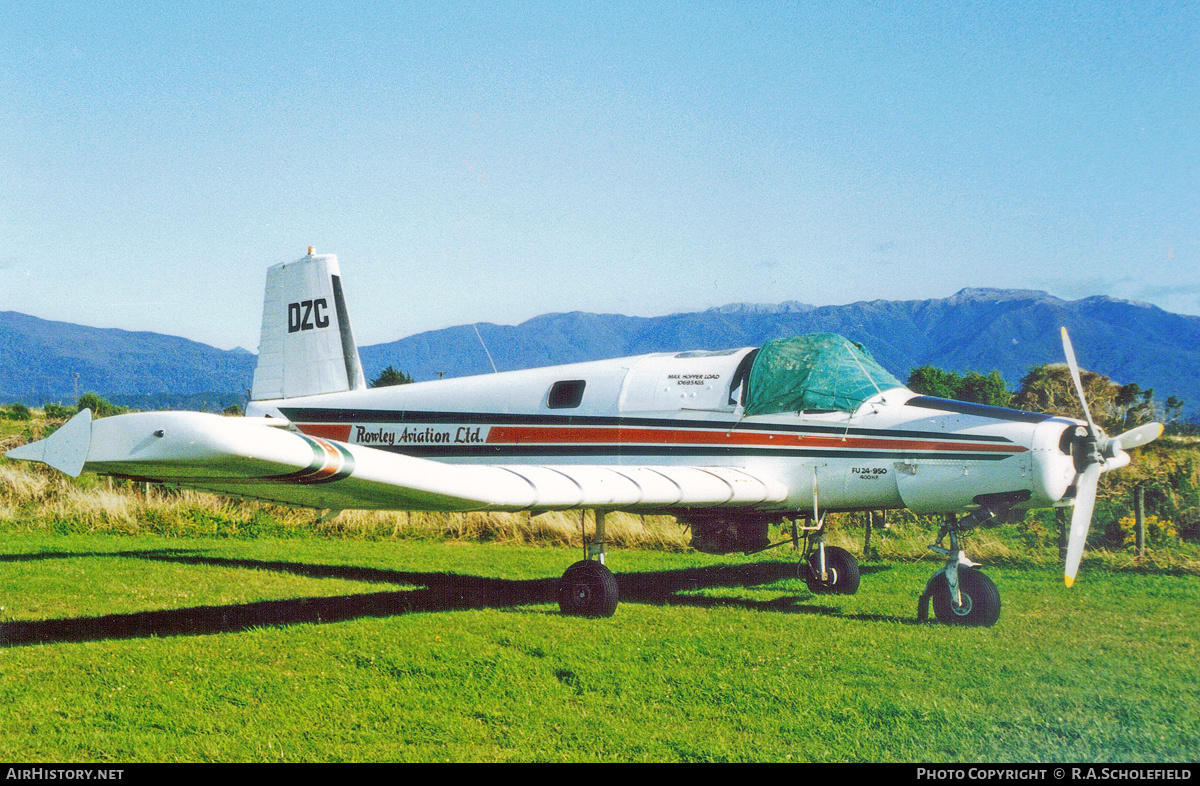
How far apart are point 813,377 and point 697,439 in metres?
1.43

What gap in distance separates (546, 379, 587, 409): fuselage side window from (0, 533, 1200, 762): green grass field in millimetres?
2238

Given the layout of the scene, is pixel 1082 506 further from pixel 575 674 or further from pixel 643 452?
pixel 575 674

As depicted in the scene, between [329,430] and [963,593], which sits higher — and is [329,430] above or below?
above

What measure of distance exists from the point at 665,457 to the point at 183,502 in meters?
11.4

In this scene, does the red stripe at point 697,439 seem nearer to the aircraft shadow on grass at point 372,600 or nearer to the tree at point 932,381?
the aircraft shadow on grass at point 372,600

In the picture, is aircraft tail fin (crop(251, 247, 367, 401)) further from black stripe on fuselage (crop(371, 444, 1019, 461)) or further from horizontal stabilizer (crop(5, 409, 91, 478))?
horizontal stabilizer (crop(5, 409, 91, 478))

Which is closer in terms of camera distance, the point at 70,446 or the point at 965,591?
the point at 70,446

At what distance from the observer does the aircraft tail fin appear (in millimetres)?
12734

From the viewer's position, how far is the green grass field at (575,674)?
441 centimetres

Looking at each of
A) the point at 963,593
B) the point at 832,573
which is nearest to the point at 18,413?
the point at 832,573

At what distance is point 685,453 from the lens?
9.30m

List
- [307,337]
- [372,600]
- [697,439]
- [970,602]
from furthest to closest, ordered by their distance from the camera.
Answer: [307,337] → [697,439] → [372,600] → [970,602]

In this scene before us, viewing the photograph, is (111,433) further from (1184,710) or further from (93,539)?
(93,539)

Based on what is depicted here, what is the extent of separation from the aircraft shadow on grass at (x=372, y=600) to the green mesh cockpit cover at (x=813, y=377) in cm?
214
